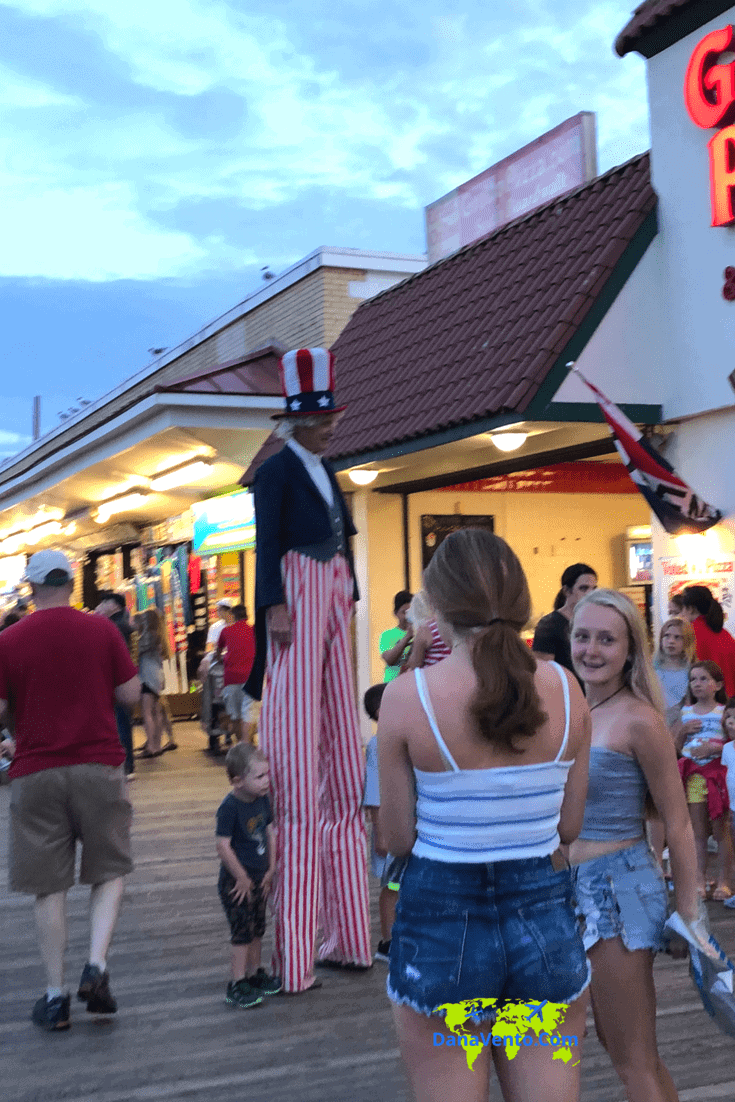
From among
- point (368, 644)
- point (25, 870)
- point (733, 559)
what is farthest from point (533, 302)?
point (25, 870)

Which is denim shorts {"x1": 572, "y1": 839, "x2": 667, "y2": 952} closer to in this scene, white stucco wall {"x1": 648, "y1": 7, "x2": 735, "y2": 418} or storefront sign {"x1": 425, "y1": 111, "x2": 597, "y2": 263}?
white stucco wall {"x1": 648, "y1": 7, "x2": 735, "y2": 418}

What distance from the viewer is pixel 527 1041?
8.37 feet

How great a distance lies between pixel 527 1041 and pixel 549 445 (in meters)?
9.97

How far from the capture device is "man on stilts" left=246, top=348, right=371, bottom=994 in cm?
557

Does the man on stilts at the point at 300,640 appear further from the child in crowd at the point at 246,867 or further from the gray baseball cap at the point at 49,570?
the gray baseball cap at the point at 49,570

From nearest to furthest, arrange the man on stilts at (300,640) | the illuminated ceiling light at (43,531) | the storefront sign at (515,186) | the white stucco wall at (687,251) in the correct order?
the man on stilts at (300,640) → the white stucco wall at (687,251) → the storefront sign at (515,186) → the illuminated ceiling light at (43,531)

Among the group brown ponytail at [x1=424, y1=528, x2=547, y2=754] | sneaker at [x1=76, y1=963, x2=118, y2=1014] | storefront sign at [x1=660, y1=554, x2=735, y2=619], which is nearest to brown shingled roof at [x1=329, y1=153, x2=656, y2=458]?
storefront sign at [x1=660, y1=554, x2=735, y2=619]

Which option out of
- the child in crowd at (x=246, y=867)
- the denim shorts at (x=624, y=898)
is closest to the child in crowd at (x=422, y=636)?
the denim shorts at (x=624, y=898)

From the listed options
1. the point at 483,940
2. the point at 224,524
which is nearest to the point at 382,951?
the point at 483,940

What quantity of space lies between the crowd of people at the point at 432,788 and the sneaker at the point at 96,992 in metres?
0.01

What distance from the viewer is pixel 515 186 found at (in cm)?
1345

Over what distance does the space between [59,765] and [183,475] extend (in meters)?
11.7

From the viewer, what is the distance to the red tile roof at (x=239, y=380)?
1410 cm

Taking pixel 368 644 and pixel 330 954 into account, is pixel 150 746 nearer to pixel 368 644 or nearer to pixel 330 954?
pixel 368 644
